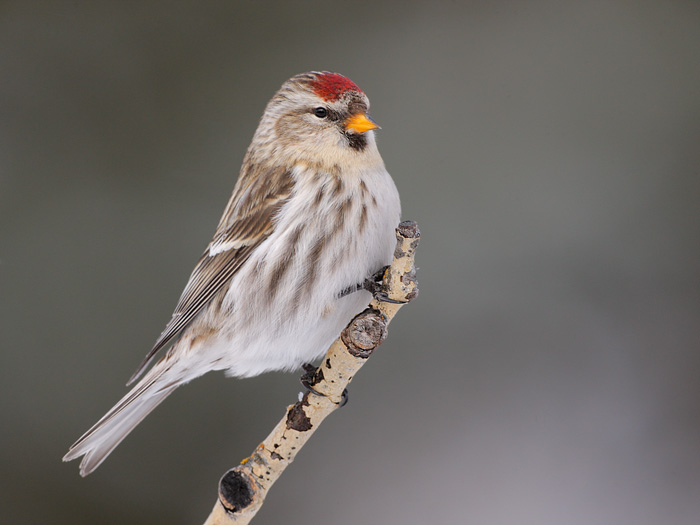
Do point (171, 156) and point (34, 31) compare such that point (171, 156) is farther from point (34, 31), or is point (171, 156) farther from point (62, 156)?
point (34, 31)

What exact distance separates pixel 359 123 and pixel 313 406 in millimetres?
646

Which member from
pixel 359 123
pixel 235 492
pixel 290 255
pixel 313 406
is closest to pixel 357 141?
pixel 359 123

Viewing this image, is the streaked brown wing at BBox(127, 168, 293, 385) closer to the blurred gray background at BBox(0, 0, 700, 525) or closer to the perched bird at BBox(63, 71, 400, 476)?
the perched bird at BBox(63, 71, 400, 476)

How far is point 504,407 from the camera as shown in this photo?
254 cm

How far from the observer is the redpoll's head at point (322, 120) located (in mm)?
1647

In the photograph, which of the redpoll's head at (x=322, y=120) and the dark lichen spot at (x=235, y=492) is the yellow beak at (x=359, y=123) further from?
the dark lichen spot at (x=235, y=492)

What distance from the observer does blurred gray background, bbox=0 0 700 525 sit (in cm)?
251

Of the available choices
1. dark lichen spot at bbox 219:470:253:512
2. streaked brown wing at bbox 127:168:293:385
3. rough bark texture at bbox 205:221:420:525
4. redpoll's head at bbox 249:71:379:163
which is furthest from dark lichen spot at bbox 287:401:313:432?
redpoll's head at bbox 249:71:379:163

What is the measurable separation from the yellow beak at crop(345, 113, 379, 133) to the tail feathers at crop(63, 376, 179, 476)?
79 centimetres

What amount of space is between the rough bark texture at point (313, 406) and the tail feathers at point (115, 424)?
1.12 ft

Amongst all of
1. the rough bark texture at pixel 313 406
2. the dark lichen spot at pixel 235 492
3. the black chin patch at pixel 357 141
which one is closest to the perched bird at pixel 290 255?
the black chin patch at pixel 357 141

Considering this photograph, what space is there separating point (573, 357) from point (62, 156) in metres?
2.06

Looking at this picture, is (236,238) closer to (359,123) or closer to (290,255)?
(290,255)

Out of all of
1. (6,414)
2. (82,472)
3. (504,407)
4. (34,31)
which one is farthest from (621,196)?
(6,414)
